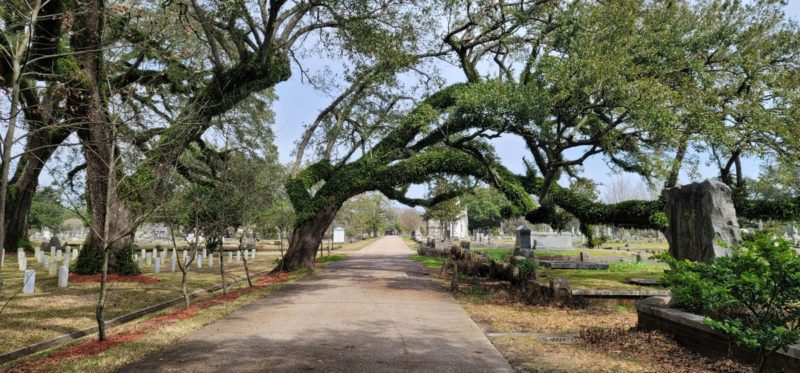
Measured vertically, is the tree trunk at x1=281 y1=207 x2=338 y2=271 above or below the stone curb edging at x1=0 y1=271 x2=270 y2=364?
above

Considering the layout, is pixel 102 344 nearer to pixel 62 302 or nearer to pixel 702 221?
pixel 62 302

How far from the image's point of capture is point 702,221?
7344 millimetres

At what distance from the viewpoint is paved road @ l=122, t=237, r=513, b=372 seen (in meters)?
5.66

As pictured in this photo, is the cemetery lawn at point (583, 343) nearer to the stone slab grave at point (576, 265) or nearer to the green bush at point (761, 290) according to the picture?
the green bush at point (761, 290)

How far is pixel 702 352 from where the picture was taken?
584 centimetres

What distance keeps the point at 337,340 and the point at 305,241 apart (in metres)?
13.2

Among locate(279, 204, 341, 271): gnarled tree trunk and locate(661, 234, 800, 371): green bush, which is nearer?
locate(661, 234, 800, 371): green bush

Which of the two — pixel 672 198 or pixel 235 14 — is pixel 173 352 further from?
pixel 235 14

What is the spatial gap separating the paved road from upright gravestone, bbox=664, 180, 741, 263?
3.48 metres

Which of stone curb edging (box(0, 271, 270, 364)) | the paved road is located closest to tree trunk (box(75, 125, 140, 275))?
stone curb edging (box(0, 271, 270, 364))

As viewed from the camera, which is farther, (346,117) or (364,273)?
(346,117)

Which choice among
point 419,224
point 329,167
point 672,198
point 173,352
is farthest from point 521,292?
point 419,224

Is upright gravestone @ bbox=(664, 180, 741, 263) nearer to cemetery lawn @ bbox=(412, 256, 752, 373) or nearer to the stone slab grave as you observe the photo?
cemetery lawn @ bbox=(412, 256, 752, 373)

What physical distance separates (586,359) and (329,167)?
661 inches
